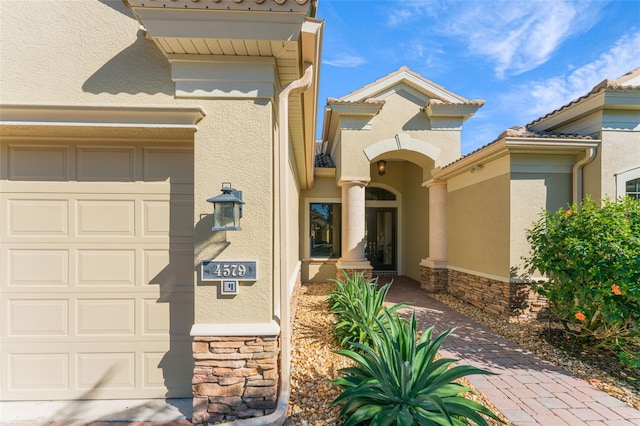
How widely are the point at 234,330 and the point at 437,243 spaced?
7.69 meters

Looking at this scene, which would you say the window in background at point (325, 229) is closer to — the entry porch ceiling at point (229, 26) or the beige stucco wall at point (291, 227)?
the beige stucco wall at point (291, 227)

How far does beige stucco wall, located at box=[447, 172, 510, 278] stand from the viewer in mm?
6297

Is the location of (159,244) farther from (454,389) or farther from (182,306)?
(454,389)

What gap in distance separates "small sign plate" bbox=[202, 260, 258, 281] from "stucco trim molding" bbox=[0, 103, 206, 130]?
147cm

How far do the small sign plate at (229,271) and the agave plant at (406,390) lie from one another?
4.52ft

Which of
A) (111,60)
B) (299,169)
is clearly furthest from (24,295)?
(299,169)

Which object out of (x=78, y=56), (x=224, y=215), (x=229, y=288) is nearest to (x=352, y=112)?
(x=78, y=56)

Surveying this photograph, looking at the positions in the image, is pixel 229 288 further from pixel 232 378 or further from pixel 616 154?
pixel 616 154

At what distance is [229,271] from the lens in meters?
2.99

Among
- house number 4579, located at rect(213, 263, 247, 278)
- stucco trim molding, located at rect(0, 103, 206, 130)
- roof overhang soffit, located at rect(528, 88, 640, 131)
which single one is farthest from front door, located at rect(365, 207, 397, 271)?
stucco trim molding, located at rect(0, 103, 206, 130)

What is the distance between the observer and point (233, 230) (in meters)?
2.84

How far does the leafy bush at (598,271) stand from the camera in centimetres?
393

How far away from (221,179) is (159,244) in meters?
1.11

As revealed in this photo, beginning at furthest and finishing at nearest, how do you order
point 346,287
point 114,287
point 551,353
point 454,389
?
point 346,287, point 551,353, point 114,287, point 454,389
